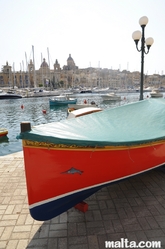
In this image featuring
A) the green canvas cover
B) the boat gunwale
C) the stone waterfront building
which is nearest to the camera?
the boat gunwale

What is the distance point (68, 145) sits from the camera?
313cm

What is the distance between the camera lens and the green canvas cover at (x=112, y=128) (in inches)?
126

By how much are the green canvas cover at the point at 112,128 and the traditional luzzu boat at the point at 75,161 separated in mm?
15

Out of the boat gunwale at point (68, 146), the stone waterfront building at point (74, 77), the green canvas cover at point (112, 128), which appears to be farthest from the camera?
the stone waterfront building at point (74, 77)

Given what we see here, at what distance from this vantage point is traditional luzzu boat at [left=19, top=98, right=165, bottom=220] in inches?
121

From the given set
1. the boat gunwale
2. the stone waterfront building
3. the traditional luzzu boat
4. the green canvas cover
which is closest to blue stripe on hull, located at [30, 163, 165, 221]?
the traditional luzzu boat

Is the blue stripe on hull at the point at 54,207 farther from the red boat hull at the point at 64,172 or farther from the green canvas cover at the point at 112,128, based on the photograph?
the green canvas cover at the point at 112,128

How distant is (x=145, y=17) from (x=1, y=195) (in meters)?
8.47

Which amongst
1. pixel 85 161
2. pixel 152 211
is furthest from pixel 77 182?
pixel 152 211

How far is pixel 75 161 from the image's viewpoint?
3.24 m

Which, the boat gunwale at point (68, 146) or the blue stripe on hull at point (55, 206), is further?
the blue stripe on hull at point (55, 206)

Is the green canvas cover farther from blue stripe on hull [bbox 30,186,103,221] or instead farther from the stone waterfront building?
the stone waterfront building

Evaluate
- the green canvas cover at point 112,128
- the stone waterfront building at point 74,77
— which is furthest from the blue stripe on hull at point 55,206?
the stone waterfront building at point 74,77

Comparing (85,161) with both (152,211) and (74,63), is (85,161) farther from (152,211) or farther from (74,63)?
(74,63)
